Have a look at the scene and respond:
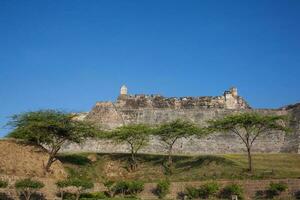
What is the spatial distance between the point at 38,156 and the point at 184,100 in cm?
3059

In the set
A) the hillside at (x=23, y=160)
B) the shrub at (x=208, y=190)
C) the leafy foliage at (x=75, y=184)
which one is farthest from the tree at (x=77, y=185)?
the shrub at (x=208, y=190)

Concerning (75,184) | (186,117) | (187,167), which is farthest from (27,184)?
(186,117)

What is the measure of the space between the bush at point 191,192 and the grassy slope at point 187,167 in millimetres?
3056

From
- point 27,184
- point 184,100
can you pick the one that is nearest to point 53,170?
point 27,184

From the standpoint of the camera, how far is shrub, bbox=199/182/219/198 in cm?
3238

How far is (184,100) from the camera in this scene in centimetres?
6575

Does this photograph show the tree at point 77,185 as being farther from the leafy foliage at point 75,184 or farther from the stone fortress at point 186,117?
the stone fortress at point 186,117

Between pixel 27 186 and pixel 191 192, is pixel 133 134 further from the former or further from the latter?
pixel 27 186

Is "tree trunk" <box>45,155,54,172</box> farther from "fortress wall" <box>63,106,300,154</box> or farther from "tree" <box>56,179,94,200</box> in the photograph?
"fortress wall" <box>63,106,300,154</box>

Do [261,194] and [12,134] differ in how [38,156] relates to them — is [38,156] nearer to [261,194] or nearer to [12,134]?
[12,134]

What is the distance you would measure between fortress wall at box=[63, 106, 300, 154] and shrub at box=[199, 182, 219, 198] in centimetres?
1619

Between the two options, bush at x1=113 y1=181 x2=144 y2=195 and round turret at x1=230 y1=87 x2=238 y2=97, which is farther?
round turret at x1=230 y1=87 x2=238 y2=97

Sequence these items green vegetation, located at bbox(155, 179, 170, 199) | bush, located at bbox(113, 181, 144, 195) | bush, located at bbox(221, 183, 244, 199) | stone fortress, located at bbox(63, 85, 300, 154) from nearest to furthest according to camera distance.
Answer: bush, located at bbox(221, 183, 244, 199), green vegetation, located at bbox(155, 179, 170, 199), bush, located at bbox(113, 181, 144, 195), stone fortress, located at bbox(63, 85, 300, 154)

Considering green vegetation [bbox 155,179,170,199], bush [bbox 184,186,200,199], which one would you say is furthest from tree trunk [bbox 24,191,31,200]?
bush [bbox 184,186,200,199]
